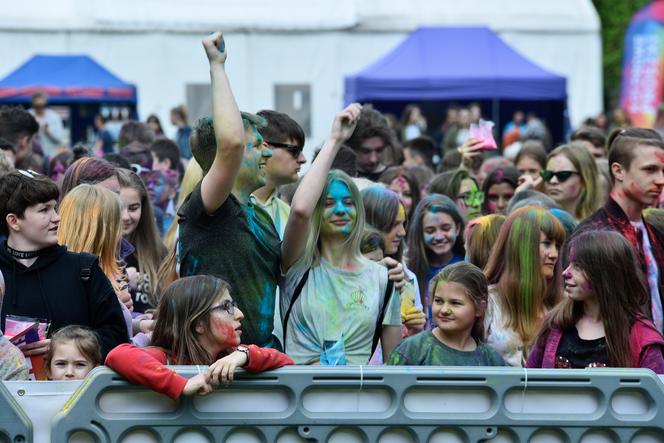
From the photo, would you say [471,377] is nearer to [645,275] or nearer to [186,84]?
[645,275]

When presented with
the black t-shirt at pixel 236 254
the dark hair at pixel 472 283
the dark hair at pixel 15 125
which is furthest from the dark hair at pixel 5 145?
the dark hair at pixel 472 283

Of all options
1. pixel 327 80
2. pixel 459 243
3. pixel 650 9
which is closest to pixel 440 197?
pixel 459 243

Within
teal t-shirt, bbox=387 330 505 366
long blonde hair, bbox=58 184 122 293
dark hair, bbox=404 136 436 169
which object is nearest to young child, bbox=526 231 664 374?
teal t-shirt, bbox=387 330 505 366

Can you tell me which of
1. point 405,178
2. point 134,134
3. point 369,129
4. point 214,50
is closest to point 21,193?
point 214,50

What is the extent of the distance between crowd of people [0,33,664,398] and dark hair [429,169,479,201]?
172cm

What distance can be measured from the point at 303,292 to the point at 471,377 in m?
1.62

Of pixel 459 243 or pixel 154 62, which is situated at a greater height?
pixel 154 62

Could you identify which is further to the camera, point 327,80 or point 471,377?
point 327,80

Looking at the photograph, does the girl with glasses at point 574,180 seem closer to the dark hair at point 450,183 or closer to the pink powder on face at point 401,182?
the dark hair at point 450,183

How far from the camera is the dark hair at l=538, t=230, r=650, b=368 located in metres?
5.38

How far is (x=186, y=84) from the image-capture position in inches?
972

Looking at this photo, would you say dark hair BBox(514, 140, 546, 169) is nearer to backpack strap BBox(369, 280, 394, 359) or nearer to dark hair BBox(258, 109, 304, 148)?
dark hair BBox(258, 109, 304, 148)

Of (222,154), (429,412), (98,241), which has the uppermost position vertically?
(222,154)

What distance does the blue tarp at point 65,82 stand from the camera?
20844 mm
